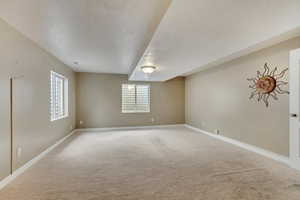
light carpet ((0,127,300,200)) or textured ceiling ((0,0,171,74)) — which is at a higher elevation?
textured ceiling ((0,0,171,74))

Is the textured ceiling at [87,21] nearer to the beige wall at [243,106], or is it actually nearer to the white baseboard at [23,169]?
the white baseboard at [23,169]

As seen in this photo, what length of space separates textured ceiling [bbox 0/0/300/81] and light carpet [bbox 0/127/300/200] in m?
2.19

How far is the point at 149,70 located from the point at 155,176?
106 inches

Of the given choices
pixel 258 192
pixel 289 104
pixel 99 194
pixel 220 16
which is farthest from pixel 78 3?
pixel 289 104

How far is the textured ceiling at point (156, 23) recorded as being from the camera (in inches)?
69.1

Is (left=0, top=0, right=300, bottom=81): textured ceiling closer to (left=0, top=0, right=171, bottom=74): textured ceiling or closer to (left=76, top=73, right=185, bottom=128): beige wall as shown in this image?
(left=0, top=0, right=171, bottom=74): textured ceiling

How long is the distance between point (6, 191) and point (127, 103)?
16.6 feet

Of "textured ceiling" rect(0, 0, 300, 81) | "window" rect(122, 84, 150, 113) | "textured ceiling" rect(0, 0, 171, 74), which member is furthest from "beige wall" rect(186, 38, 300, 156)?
"textured ceiling" rect(0, 0, 171, 74)

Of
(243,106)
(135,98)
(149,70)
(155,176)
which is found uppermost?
(149,70)

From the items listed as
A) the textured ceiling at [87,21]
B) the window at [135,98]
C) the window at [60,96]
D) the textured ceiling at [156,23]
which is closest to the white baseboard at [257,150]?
the textured ceiling at [156,23]

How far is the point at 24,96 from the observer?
2.80 metres

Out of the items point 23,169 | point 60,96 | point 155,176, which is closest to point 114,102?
point 60,96

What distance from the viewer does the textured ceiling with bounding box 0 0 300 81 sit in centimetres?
175

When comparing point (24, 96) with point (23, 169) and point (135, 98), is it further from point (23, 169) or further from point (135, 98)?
point (135, 98)
